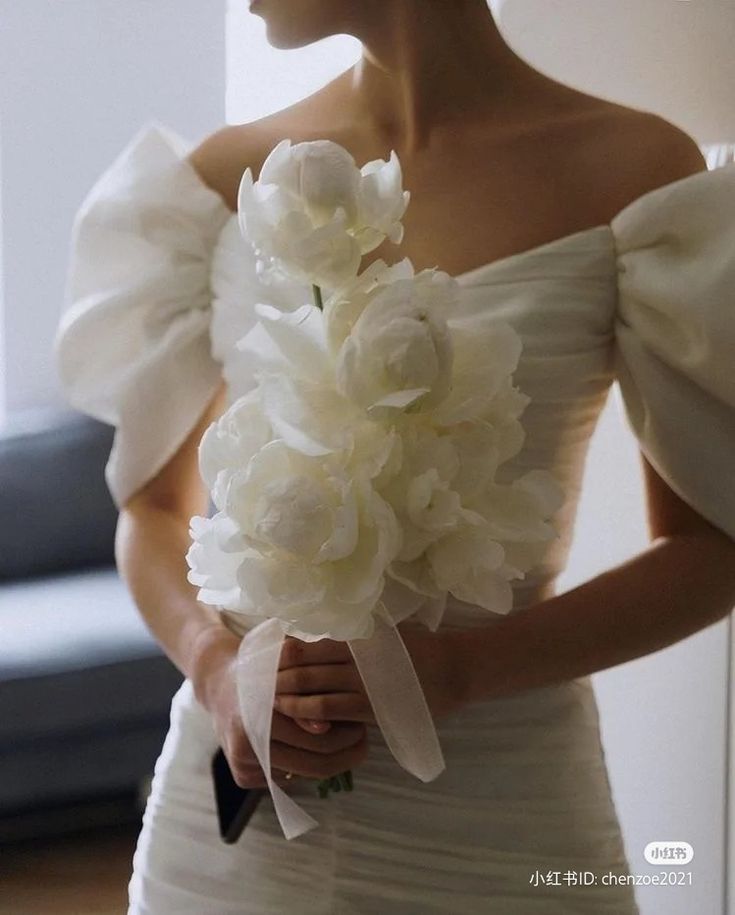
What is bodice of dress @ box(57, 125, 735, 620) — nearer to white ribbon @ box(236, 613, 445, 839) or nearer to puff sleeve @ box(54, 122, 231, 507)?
puff sleeve @ box(54, 122, 231, 507)

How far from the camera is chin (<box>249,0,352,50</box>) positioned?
0.97m

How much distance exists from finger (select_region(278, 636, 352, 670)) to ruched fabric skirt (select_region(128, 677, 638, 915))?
13 cm

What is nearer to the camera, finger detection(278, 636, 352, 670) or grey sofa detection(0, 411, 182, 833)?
finger detection(278, 636, 352, 670)

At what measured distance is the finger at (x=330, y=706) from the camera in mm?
842

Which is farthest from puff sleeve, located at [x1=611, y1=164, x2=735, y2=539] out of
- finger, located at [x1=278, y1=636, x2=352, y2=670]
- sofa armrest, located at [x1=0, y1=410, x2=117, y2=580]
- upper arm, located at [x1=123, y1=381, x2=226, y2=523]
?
sofa armrest, located at [x1=0, y1=410, x2=117, y2=580]

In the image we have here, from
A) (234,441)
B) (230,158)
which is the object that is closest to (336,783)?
(234,441)

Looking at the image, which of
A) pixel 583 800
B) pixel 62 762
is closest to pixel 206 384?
pixel 583 800

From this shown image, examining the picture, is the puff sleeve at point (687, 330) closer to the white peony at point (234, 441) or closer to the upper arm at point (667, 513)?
the upper arm at point (667, 513)

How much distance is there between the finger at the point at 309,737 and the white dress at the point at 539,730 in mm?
110

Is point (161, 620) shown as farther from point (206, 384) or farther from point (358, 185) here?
point (358, 185)

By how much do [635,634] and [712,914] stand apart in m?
0.55

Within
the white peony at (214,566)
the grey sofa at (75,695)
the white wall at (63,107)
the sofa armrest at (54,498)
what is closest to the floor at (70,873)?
the grey sofa at (75,695)

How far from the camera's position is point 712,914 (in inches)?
51.8

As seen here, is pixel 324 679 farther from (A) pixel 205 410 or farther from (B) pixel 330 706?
(A) pixel 205 410
